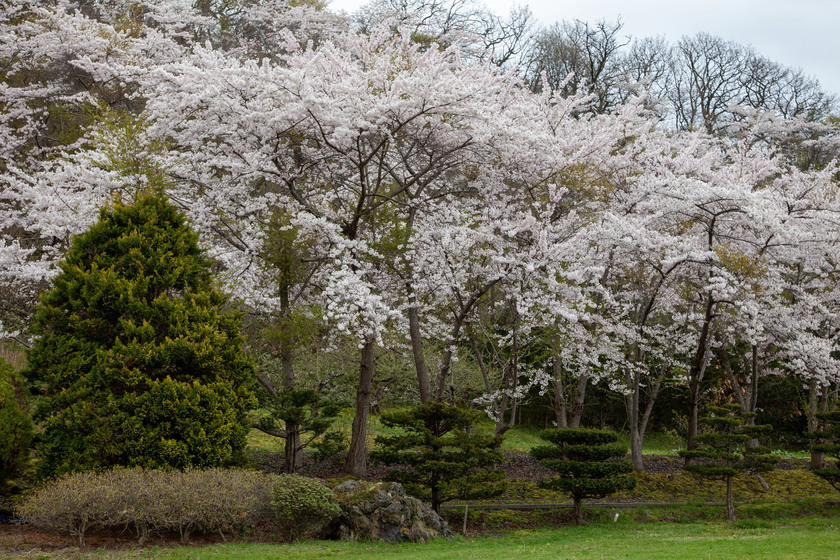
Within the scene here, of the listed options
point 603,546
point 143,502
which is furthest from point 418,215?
point 143,502

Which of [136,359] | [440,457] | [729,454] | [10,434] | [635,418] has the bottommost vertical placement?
[440,457]

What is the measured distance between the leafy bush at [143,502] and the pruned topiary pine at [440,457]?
2991mm

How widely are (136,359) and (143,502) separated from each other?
177 centimetres

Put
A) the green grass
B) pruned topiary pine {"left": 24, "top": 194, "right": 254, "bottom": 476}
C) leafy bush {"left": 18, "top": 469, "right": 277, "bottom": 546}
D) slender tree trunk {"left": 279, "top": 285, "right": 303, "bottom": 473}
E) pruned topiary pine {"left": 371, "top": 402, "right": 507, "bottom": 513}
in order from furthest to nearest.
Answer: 1. slender tree trunk {"left": 279, "top": 285, "right": 303, "bottom": 473}
2. pruned topiary pine {"left": 371, "top": 402, "right": 507, "bottom": 513}
3. pruned topiary pine {"left": 24, "top": 194, "right": 254, "bottom": 476}
4. the green grass
5. leafy bush {"left": 18, "top": 469, "right": 277, "bottom": 546}

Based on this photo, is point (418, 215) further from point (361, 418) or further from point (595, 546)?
point (595, 546)

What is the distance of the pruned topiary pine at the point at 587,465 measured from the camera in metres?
11.0

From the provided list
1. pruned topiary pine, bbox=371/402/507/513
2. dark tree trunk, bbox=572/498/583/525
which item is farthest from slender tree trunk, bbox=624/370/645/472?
pruned topiary pine, bbox=371/402/507/513

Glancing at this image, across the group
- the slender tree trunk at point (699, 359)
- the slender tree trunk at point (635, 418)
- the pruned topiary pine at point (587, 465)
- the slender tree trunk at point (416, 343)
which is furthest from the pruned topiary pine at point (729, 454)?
the slender tree trunk at point (416, 343)

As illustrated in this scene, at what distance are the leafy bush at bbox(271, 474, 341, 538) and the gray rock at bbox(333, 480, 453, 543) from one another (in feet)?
0.81

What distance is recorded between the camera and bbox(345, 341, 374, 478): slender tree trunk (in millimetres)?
11289

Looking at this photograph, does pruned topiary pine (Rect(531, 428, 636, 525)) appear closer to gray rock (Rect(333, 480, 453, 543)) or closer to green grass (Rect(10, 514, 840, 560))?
green grass (Rect(10, 514, 840, 560))

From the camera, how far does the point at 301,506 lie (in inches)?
328

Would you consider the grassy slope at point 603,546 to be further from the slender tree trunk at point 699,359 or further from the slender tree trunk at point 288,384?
the slender tree trunk at point 288,384

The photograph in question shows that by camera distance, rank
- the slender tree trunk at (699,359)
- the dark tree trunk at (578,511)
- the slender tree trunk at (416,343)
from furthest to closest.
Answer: the slender tree trunk at (699,359)
the slender tree trunk at (416,343)
the dark tree trunk at (578,511)
